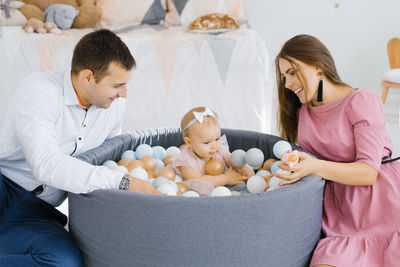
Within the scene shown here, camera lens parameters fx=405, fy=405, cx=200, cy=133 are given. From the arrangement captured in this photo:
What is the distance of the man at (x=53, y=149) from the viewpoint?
1125mm

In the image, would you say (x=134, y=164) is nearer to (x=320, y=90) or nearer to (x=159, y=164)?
(x=159, y=164)

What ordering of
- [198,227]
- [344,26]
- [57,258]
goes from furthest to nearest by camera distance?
[344,26] → [57,258] → [198,227]

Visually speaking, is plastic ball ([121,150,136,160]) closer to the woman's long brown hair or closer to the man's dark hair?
the man's dark hair

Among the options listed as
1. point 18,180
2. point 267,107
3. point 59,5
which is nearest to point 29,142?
point 18,180

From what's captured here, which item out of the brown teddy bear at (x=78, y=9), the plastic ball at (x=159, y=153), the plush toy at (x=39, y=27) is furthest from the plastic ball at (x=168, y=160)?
the brown teddy bear at (x=78, y=9)

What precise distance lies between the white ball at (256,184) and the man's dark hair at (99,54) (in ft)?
1.91

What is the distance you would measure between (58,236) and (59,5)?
2354 mm

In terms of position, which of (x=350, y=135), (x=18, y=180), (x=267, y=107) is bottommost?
(x=267, y=107)

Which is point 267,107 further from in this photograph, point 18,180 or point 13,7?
point 13,7

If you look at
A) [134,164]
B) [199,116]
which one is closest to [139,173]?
[134,164]

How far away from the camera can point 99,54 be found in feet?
4.03

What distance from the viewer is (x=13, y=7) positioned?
3.06 metres

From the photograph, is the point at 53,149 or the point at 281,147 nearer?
the point at 53,149

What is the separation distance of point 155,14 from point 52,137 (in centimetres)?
235
